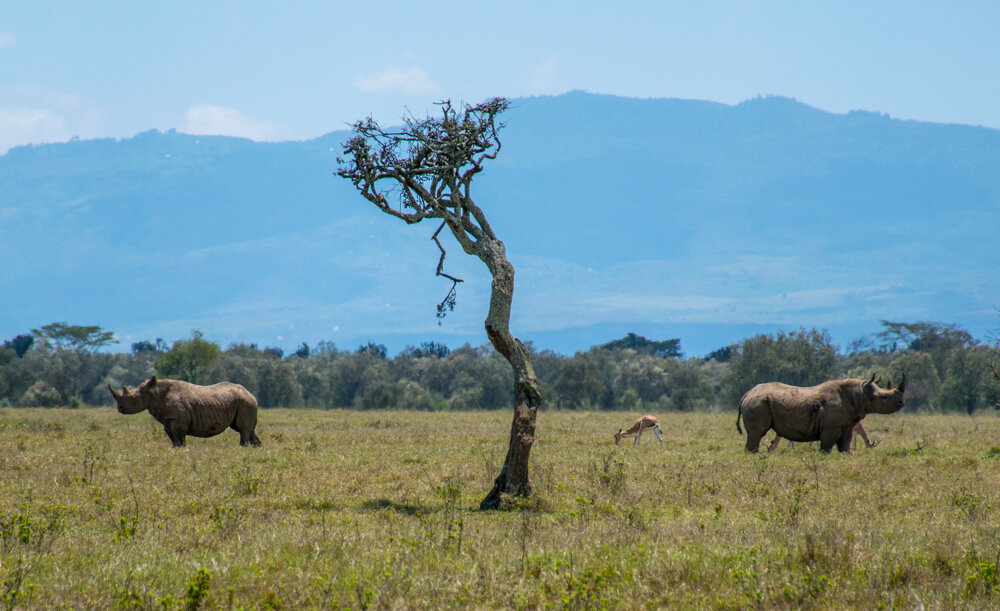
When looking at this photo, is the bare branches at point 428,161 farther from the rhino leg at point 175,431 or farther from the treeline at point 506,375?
the treeline at point 506,375

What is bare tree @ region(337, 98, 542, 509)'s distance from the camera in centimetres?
1513

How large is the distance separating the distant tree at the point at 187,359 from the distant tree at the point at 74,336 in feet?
173

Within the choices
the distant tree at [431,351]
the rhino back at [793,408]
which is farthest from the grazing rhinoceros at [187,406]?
the distant tree at [431,351]

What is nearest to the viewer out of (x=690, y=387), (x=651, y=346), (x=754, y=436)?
(x=754, y=436)

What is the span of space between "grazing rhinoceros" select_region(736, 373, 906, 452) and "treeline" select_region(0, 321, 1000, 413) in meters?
33.2

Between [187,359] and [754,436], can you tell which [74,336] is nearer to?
[187,359]

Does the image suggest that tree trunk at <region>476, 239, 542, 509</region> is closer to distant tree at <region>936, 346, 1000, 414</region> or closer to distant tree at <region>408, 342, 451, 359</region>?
distant tree at <region>936, 346, 1000, 414</region>

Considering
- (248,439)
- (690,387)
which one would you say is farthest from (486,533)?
(690,387)

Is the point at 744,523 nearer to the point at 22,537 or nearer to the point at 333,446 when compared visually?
the point at 22,537

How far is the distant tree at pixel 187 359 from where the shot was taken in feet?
222

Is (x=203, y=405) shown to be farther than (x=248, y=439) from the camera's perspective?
No

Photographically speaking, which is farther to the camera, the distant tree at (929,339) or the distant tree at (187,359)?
the distant tree at (929,339)

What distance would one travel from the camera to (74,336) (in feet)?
391

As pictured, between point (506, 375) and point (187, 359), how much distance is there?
3001cm
